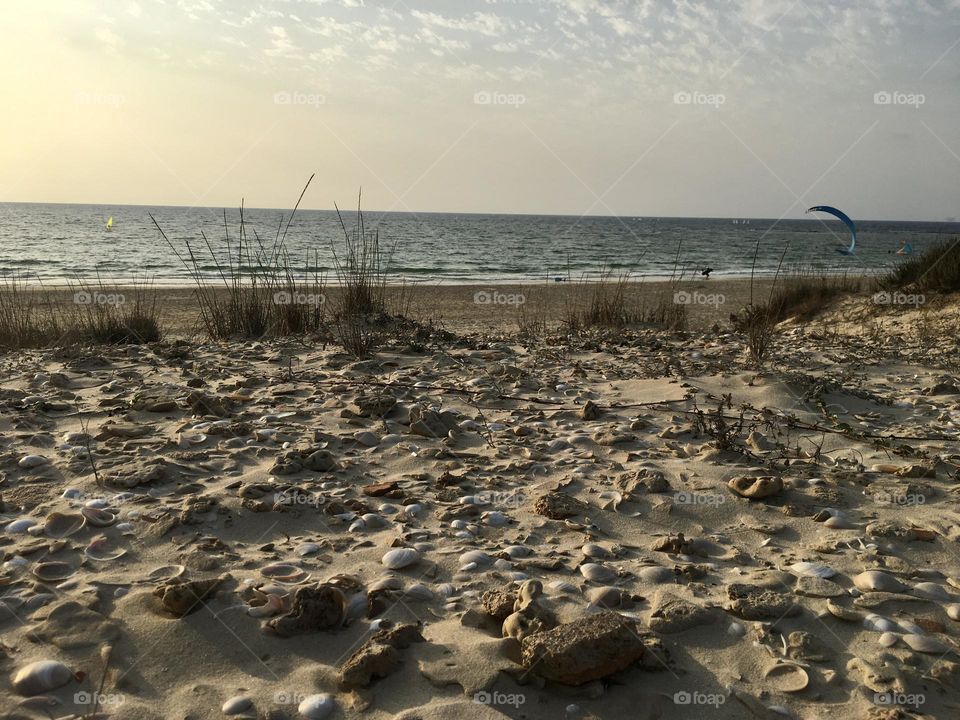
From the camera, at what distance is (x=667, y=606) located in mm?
2158

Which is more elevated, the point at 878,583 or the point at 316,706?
the point at 878,583

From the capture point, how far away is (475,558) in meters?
2.44

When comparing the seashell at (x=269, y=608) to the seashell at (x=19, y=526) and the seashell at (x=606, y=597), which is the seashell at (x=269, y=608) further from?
the seashell at (x=19, y=526)

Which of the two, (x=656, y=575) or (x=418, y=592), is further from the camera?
(x=656, y=575)

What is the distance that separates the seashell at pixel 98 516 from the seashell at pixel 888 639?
2.65 metres

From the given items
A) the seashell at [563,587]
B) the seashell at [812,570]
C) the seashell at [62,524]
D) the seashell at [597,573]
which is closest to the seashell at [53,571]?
the seashell at [62,524]

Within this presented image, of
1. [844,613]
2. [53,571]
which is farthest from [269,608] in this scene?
[844,613]

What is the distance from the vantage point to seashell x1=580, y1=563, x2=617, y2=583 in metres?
2.33

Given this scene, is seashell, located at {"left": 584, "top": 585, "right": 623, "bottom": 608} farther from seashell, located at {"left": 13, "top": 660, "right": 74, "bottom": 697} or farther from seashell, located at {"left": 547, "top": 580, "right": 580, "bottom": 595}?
seashell, located at {"left": 13, "top": 660, "right": 74, "bottom": 697}

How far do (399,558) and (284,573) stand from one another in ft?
1.27

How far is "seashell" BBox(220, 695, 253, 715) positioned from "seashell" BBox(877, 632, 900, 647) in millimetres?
1749

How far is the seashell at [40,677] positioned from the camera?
1783mm

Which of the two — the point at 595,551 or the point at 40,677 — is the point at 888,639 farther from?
the point at 40,677

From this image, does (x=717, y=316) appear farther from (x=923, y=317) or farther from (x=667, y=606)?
(x=667, y=606)
